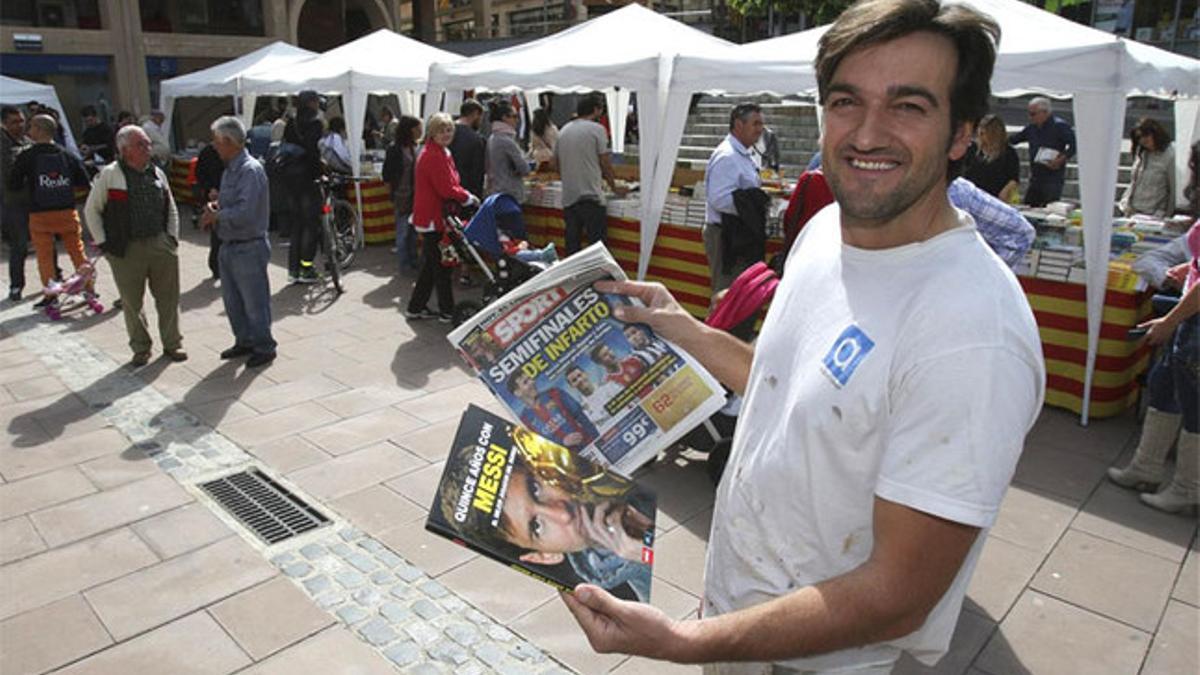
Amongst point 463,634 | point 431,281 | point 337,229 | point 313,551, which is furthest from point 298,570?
point 337,229

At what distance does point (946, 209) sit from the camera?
1.17 metres

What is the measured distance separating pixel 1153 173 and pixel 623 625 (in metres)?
9.44

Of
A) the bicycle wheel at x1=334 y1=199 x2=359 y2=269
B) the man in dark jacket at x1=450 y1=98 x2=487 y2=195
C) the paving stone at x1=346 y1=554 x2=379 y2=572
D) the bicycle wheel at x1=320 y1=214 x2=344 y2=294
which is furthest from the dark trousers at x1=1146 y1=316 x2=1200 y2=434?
the bicycle wheel at x1=334 y1=199 x2=359 y2=269

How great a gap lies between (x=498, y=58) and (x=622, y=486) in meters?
8.45

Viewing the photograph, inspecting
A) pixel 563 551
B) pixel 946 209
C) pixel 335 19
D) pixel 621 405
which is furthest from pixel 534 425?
pixel 335 19

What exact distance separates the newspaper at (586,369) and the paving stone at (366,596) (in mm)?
2049

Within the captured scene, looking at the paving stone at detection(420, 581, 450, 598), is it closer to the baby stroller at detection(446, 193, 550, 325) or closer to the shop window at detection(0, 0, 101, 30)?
the baby stroller at detection(446, 193, 550, 325)

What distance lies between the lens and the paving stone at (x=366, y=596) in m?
3.28

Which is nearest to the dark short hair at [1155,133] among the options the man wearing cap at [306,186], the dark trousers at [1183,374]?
the dark trousers at [1183,374]

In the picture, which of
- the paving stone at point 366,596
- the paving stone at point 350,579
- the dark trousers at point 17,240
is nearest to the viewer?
the paving stone at point 366,596

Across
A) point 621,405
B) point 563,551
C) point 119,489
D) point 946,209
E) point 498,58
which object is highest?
point 498,58

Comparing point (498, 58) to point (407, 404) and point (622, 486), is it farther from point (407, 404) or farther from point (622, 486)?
point (622, 486)

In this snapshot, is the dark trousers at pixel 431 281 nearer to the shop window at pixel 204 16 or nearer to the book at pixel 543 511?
the book at pixel 543 511

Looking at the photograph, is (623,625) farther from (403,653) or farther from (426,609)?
(426,609)
